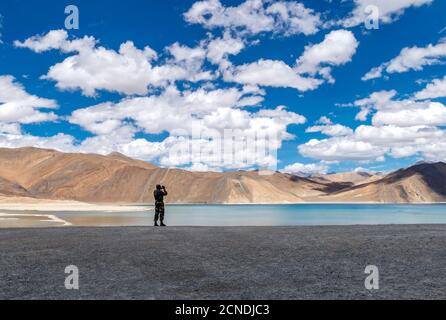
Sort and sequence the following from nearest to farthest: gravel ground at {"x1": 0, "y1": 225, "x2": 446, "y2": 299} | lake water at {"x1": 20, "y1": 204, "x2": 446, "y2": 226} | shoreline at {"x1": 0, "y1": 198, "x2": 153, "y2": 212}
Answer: gravel ground at {"x1": 0, "y1": 225, "x2": 446, "y2": 299}, lake water at {"x1": 20, "y1": 204, "x2": 446, "y2": 226}, shoreline at {"x1": 0, "y1": 198, "x2": 153, "y2": 212}

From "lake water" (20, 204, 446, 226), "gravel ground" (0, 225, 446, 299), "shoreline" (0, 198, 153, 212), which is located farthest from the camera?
"shoreline" (0, 198, 153, 212)

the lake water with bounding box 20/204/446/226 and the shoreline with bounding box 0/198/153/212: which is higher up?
the shoreline with bounding box 0/198/153/212

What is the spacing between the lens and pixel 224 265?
12.3m

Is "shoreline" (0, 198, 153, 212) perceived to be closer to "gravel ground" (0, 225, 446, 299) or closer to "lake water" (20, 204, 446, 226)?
"lake water" (20, 204, 446, 226)

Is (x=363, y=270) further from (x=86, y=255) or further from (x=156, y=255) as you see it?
(x=86, y=255)

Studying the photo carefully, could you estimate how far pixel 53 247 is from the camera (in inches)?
628

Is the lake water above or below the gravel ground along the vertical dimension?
below

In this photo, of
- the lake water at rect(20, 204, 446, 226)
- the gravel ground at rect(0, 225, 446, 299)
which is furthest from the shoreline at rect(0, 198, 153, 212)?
the gravel ground at rect(0, 225, 446, 299)

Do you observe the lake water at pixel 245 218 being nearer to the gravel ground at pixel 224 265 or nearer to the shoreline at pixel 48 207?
the shoreline at pixel 48 207

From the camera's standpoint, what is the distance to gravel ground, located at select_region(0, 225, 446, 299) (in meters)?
9.05

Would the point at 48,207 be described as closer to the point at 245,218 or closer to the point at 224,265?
the point at 245,218

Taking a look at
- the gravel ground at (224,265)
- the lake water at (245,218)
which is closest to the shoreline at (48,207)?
the lake water at (245,218)

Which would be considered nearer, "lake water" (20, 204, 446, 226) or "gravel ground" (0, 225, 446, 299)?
"gravel ground" (0, 225, 446, 299)
